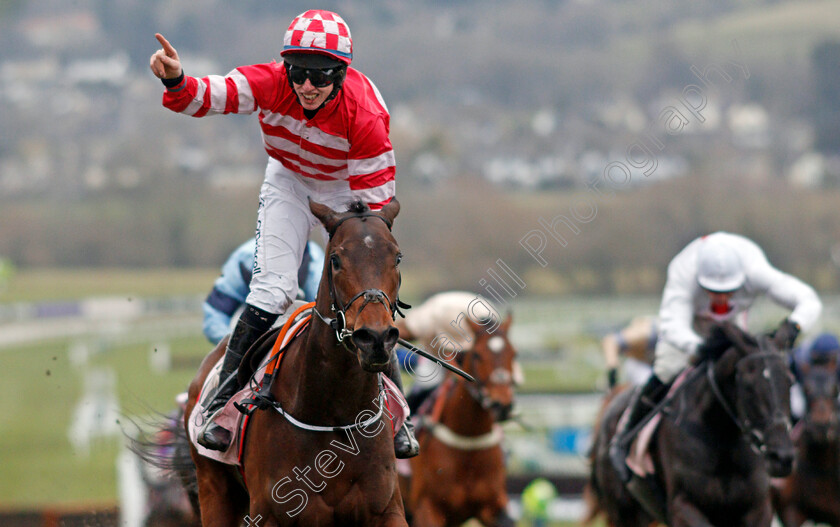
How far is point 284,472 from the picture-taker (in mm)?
4180

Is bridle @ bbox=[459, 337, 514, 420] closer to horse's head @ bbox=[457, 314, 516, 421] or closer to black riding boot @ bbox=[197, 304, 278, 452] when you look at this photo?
horse's head @ bbox=[457, 314, 516, 421]

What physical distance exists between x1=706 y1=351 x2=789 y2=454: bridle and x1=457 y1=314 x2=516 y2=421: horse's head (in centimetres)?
206

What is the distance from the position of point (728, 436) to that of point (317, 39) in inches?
124

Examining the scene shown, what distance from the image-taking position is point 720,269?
6.48 m

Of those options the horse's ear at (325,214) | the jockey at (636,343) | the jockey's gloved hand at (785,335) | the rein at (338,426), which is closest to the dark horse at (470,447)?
the jockey at (636,343)

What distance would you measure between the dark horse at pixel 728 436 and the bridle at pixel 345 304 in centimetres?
234

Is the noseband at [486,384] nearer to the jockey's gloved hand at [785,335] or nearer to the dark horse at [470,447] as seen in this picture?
the dark horse at [470,447]

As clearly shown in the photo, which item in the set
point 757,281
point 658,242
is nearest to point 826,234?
point 658,242

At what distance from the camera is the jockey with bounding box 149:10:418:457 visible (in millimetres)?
4242

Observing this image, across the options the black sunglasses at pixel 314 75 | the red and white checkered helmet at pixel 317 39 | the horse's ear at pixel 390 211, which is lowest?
the horse's ear at pixel 390 211

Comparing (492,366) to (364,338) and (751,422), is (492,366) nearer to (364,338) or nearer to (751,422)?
(751,422)

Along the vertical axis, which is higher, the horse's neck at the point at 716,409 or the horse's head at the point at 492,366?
the horse's neck at the point at 716,409

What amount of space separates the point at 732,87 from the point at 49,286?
47201mm

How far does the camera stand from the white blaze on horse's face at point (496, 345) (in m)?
8.20
